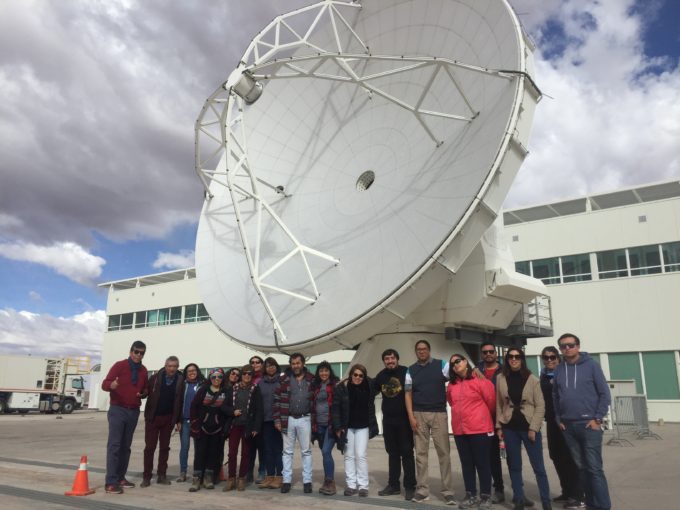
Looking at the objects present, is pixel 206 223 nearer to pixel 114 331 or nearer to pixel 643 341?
pixel 643 341

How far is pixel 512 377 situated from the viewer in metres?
6.75

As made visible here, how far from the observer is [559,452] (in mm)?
7195

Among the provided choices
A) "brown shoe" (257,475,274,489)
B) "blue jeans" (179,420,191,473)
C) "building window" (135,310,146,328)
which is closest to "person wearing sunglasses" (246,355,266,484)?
"brown shoe" (257,475,274,489)

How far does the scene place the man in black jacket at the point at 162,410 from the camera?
330 inches

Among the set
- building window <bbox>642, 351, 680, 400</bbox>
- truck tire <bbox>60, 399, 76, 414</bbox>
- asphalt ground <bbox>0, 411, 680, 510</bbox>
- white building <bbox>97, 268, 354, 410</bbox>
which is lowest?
asphalt ground <bbox>0, 411, 680, 510</bbox>

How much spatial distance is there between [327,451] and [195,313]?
33449 millimetres

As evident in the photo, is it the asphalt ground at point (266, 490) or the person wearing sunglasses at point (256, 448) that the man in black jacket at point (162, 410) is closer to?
the asphalt ground at point (266, 490)

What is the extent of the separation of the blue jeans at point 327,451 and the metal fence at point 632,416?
11690mm

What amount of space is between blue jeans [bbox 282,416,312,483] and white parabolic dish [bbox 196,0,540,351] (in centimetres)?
366

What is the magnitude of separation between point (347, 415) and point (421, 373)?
116 centimetres

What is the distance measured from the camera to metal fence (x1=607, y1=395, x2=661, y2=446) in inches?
643

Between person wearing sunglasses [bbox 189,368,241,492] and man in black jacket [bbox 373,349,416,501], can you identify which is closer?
man in black jacket [bbox 373,349,416,501]

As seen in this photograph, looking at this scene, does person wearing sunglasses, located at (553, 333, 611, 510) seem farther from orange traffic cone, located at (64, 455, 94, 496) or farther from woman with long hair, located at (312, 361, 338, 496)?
orange traffic cone, located at (64, 455, 94, 496)

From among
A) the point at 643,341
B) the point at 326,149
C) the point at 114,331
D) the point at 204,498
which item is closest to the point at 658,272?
the point at 643,341
